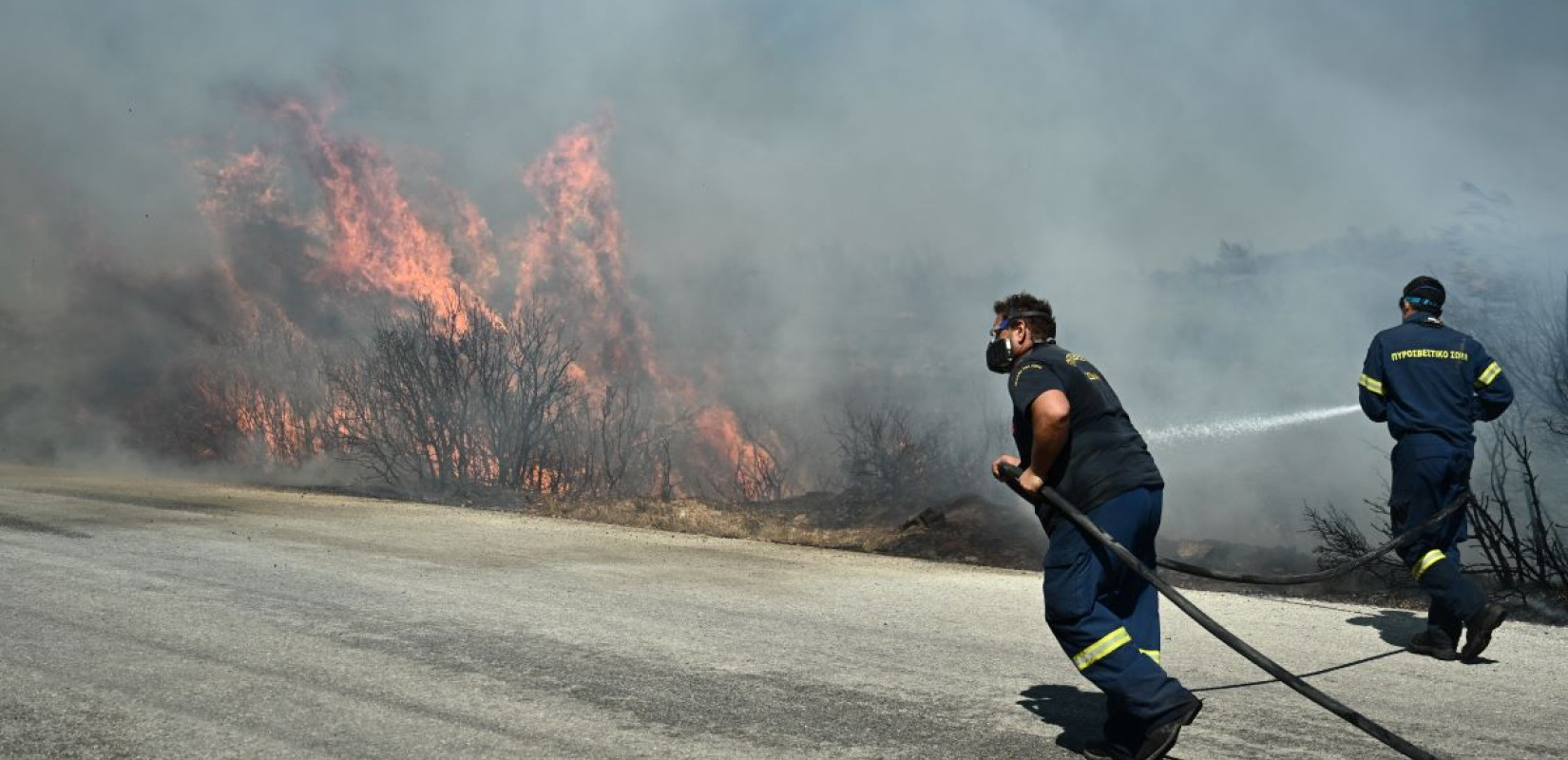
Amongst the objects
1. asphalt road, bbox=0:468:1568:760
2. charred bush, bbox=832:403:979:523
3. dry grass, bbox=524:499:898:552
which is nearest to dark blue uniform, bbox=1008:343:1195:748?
asphalt road, bbox=0:468:1568:760

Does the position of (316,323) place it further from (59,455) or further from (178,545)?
(178,545)

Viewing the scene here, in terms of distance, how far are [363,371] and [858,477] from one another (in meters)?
11.4

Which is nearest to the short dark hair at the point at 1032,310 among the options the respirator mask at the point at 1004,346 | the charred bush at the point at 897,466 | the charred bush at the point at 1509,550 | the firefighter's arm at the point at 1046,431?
the respirator mask at the point at 1004,346

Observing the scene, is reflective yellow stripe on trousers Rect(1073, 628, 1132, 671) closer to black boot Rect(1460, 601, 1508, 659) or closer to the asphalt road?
the asphalt road

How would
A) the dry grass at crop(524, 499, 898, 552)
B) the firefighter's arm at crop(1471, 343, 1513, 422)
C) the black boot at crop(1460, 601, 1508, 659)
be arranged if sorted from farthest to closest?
the dry grass at crop(524, 499, 898, 552)
the firefighter's arm at crop(1471, 343, 1513, 422)
the black boot at crop(1460, 601, 1508, 659)

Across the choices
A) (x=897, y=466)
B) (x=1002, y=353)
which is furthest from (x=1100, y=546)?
(x=897, y=466)

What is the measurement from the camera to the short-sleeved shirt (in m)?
4.69

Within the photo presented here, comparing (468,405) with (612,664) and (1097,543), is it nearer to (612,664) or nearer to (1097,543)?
(612,664)

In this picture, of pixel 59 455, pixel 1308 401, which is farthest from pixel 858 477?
pixel 59 455

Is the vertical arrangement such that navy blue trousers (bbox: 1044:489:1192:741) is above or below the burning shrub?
below

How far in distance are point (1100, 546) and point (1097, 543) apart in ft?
0.10

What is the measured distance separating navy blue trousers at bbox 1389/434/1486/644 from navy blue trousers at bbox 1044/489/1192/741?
9.65 ft

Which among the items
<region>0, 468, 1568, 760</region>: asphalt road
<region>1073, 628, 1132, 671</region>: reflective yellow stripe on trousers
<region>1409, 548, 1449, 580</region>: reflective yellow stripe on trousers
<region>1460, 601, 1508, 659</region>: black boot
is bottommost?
<region>0, 468, 1568, 760</region>: asphalt road

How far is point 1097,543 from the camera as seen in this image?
4.59 m
